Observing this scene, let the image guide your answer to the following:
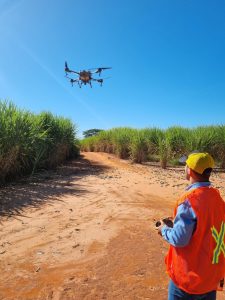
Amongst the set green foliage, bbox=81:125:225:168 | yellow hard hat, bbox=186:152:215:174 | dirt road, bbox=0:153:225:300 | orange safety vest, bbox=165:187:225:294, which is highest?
green foliage, bbox=81:125:225:168

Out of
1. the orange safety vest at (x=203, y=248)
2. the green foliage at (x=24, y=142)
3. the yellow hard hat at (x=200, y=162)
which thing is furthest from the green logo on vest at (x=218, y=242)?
the green foliage at (x=24, y=142)

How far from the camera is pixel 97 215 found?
20.8 feet

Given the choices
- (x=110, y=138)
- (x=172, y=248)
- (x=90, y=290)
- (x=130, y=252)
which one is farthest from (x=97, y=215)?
(x=110, y=138)

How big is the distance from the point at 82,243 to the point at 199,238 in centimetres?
294

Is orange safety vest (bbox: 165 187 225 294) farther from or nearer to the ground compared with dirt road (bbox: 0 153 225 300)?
farther from the ground

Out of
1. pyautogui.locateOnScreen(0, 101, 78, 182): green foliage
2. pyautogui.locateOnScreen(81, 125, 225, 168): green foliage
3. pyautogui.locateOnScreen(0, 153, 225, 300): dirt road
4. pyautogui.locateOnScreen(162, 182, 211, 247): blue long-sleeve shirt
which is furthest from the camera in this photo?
pyautogui.locateOnScreen(81, 125, 225, 168): green foliage

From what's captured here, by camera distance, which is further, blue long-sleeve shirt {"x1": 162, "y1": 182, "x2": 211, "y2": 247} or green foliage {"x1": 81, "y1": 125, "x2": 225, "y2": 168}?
green foliage {"x1": 81, "y1": 125, "x2": 225, "y2": 168}

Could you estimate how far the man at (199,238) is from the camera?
7.51 ft

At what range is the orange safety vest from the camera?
2291 mm

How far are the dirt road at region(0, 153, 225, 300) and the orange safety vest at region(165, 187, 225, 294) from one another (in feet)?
4.65

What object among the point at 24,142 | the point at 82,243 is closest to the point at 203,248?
the point at 82,243

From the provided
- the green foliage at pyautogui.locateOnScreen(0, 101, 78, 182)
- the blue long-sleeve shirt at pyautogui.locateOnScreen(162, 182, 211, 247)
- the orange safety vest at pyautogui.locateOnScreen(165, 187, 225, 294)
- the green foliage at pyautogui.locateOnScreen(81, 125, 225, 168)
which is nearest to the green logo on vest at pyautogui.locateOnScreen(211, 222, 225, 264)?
the orange safety vest at pyautogui.locateOnScreen(165, 187, 225, 294)

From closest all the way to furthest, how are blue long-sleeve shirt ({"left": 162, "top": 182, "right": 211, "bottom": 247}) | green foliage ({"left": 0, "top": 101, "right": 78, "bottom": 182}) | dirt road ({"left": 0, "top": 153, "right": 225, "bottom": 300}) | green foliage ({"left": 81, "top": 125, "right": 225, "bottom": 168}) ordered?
blue long-sleeve shirt ({"left": 162, "top": 182, "right": 211, "bottom": 247}) < dirt road ({"left": 0, "top": 153, "right": 225, "bottom": 300}) < green foliage ({"left": 0, "top": 101, "right": 78, "bottom": 182}) < green foliage ({"left": 81, "top": 125, "right": 225, "bottom": 168})

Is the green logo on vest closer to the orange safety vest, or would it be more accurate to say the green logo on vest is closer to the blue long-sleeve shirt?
the orange safety vest
